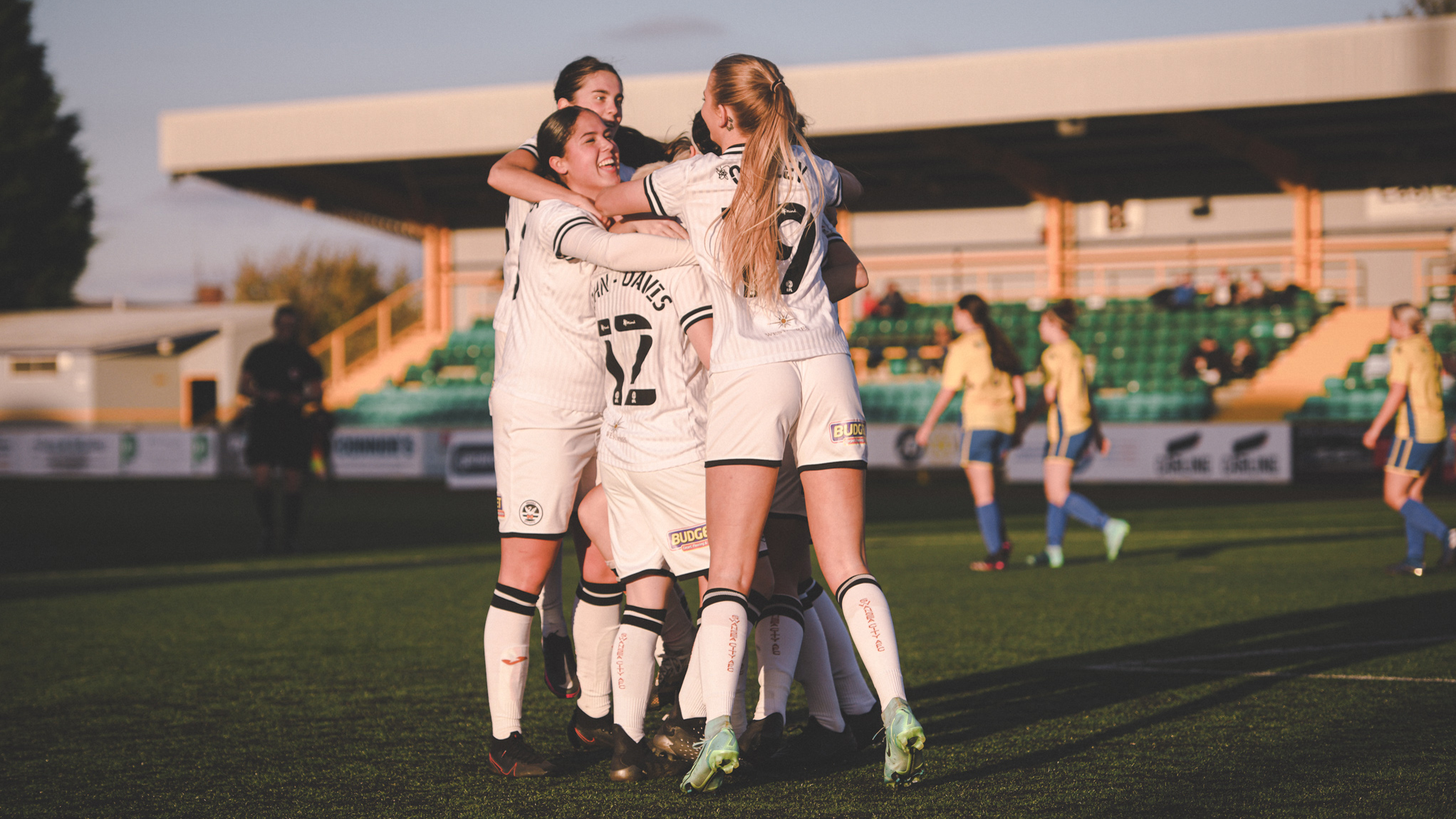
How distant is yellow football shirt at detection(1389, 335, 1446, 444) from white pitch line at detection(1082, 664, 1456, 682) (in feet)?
13.6

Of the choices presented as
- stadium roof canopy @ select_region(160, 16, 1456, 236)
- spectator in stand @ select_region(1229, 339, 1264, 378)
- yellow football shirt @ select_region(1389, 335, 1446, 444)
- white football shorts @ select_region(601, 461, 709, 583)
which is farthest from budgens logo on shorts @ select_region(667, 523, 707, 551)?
spectator in stand @ select_region(1229, 339, 1264, 378)

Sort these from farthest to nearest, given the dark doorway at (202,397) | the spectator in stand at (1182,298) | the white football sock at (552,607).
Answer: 1. the dark doorway at (202,397)
2. the spectator in stand at (1182,298)
3. the white football sock at (552,607)

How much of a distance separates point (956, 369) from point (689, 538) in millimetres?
5969

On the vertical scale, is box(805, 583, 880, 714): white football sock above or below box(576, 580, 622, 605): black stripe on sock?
below

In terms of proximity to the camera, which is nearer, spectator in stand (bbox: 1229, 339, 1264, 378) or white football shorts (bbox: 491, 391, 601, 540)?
white football shorts (bbox: 491, 391, 601, 540)

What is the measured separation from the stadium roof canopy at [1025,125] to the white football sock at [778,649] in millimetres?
19224

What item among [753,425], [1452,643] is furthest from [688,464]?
[1452,643]

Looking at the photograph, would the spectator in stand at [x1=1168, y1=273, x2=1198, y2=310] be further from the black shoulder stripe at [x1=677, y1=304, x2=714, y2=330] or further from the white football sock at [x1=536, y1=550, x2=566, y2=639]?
the black shoulder stripe at [x1=677, y1=304, x2=714, y2=330]

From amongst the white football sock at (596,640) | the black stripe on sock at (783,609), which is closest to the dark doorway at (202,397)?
the white football sock at (596,640)

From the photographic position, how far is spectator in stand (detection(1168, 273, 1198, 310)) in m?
26.0

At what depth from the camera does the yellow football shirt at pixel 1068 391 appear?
369 inches

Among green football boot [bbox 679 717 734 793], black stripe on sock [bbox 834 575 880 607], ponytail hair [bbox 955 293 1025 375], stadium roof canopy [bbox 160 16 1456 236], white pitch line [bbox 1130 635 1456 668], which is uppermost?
stadium roof canopy [bbox 160 16 1456 236]

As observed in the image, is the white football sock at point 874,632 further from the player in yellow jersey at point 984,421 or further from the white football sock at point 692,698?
the player in yellow jersey at point 984,421

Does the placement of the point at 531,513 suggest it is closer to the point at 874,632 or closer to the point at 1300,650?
the point at 874,632
